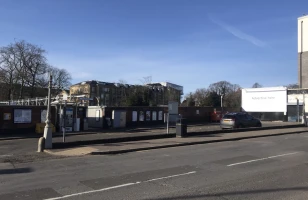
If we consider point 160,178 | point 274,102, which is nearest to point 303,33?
point 274,102

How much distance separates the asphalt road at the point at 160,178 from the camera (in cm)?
693

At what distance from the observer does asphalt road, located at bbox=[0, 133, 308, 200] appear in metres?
6.93

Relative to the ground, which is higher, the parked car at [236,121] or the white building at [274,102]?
the white building at [274,102]

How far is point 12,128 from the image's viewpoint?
25891mm

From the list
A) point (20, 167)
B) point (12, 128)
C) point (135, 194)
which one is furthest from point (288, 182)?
point (12, 128)

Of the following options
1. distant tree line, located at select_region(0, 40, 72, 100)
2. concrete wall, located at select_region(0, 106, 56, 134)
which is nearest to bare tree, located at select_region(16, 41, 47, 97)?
distant tree line, located at select_region(0, 40, 72, 100)

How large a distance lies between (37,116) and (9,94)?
102 feet

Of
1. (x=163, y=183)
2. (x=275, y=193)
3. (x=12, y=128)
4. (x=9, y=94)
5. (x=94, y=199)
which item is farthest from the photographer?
(x=9, y=94)

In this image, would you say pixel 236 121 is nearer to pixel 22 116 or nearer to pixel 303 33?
pixel 22 116

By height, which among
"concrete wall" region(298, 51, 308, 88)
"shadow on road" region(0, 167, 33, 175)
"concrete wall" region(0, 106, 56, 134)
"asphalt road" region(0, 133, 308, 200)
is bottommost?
"shadow on road" region(0, 167, 33, 175)

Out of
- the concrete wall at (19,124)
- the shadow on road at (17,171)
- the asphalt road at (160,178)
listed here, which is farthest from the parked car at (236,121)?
the shadow on road at (17,171)

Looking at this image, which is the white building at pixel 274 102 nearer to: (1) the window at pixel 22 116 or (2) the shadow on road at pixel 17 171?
(1) the window at pixel 22 116

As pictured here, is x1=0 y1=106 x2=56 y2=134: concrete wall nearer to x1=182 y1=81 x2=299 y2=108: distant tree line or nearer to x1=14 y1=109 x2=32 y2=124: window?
x1=14 y1=109 x2=32 y2=124: window

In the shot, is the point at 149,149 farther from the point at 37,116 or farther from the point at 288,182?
the point at 37,116
